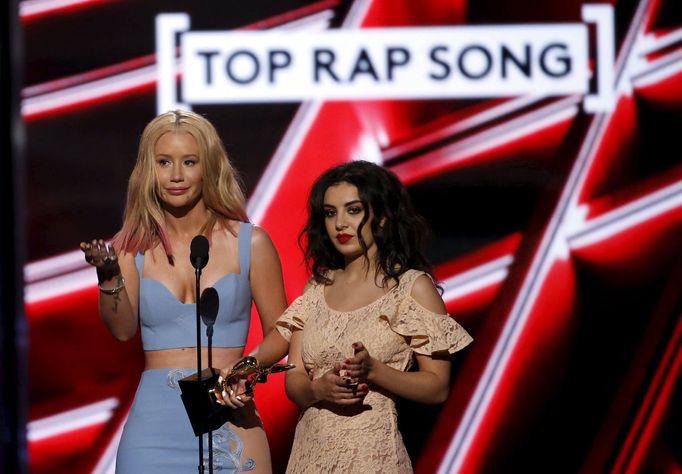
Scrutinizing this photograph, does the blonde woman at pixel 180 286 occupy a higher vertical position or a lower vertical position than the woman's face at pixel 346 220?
lower

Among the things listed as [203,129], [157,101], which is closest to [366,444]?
[203,129]

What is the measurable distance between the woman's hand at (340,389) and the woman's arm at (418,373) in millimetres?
28

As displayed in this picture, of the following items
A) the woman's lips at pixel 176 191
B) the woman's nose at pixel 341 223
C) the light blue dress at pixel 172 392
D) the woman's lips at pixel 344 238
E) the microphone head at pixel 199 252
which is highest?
the woman's nose at pixel 341 223

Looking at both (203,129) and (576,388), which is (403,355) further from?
(576,388)

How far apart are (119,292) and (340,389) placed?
708mm

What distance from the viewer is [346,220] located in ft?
8.89

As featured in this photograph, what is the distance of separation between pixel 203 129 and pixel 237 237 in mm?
312

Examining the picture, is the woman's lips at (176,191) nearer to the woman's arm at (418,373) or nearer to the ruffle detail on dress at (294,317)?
the ruffle detail on dress at (294,317)

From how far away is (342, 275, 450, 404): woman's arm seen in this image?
7.73 feet

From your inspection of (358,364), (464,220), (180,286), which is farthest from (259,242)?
(464,220)

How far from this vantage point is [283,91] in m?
4.03

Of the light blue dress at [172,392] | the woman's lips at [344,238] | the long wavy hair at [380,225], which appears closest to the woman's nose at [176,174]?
the light blue dress at [172,392]

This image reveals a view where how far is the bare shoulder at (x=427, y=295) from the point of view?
2.63m

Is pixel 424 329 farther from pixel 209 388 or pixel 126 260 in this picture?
pixel 126 260
